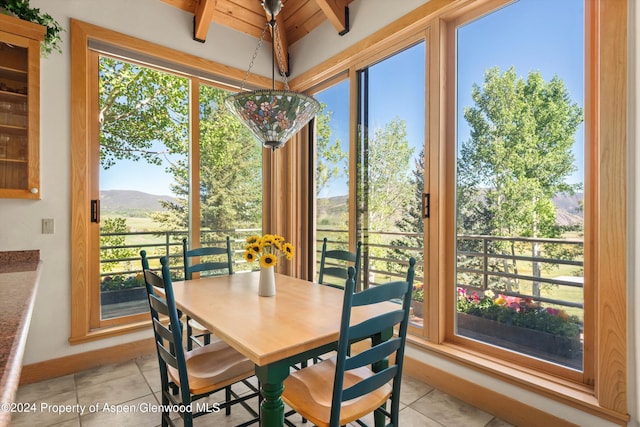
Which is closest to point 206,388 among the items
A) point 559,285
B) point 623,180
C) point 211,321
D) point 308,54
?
point 211,321

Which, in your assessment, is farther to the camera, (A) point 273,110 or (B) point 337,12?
(B) point 337,12

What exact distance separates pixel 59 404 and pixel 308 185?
A: 2640 mm

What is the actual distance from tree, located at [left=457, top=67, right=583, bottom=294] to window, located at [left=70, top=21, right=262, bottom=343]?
2.29 meters

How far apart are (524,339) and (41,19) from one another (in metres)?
3.71

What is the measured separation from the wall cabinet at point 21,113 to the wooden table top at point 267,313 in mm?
1282

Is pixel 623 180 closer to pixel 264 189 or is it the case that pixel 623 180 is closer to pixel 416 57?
pixel 416 57

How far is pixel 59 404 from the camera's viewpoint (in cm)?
206

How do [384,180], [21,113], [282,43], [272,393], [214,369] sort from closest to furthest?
[272,393] → [214,369] → [21,113] → [384,180] → [282,43]

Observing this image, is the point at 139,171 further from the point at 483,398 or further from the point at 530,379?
the point at 530,379

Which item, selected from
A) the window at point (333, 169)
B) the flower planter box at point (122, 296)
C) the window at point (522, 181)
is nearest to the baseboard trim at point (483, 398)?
the window at point (522, 181)

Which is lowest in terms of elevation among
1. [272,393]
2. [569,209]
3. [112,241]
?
[272,393]

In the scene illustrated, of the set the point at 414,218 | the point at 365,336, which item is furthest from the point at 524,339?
the point at 365,336

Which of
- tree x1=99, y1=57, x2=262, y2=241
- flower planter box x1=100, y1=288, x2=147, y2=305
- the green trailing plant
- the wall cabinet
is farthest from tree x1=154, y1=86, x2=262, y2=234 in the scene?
the green trailing plant

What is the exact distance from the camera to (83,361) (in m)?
2.50
